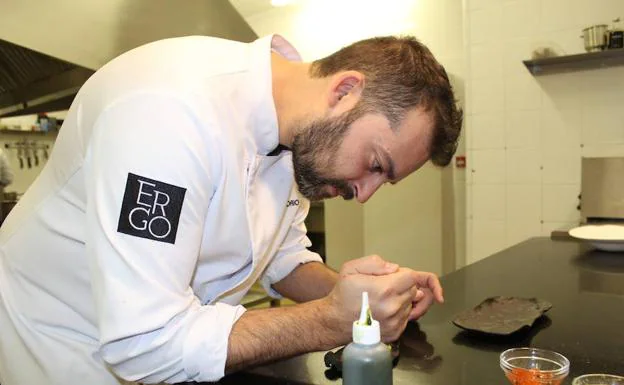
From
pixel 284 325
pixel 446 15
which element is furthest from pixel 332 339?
pixel 446 15

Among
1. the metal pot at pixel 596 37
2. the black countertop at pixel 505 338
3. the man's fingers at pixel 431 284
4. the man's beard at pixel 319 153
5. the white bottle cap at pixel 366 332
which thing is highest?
the metal pot at pixel 596 37

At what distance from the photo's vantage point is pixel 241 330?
2.47 feet

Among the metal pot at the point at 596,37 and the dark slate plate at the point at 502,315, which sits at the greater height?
the metal pot at the point at 596,37

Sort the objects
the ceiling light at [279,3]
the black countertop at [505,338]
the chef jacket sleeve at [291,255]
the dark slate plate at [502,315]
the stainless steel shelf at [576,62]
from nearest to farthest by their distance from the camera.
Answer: the black countertop at [505,338] < the dark slate plate at [502,315] < the chef jacket sleeve at [291,255] < the stainless steel shelf at [576,62] < the ceiling light at [279,3]

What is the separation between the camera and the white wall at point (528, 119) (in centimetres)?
237

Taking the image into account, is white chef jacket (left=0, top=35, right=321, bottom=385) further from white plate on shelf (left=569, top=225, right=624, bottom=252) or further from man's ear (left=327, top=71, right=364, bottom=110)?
white plate on shelf (left=569, top=225, right=624, bottom=252)

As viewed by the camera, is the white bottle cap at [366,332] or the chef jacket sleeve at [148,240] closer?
the white bottle cap at [366,332]

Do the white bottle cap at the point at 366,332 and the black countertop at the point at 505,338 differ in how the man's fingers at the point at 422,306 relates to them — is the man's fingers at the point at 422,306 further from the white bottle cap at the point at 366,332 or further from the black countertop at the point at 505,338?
the white bottle cap at the point at 366,332

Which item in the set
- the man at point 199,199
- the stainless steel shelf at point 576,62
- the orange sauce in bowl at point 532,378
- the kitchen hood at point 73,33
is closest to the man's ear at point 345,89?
the man at point 199,199

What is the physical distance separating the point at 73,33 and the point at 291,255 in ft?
2.99

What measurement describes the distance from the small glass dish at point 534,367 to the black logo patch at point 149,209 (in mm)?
457

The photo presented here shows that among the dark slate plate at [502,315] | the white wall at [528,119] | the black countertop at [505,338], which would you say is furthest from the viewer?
the white wall at [528,119]

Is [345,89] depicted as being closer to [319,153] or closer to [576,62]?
[319,153]

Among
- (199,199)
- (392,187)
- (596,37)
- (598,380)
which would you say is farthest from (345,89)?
(392,187)
